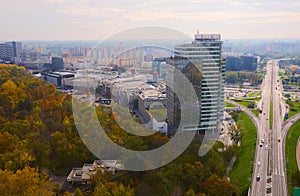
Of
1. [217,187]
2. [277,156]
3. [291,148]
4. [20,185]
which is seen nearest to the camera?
→ [20,185]

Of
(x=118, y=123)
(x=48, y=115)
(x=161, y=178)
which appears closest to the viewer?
(x=161, y=178)

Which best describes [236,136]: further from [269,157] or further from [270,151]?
Answer: [269,157]

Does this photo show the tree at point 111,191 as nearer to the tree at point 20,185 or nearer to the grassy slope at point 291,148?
the tree at point 20,185

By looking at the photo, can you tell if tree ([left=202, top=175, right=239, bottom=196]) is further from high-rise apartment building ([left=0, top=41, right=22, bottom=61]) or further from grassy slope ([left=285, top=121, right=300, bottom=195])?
high-rise apartment building ([left=0, top=41, right=22, bottom=61])

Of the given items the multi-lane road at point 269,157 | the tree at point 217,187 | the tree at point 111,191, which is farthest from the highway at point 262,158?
the tree at point 111,191

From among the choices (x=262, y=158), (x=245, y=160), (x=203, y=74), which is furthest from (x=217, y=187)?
(x=203, y=74)

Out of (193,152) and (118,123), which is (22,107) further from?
(193,152)

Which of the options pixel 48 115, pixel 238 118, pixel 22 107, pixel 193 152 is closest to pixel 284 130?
pixel 238 118

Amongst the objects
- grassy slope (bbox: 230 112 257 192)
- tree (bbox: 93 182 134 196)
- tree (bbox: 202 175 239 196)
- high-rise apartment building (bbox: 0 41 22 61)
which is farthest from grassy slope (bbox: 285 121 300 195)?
high-rise apartment building (bbox: 0 41 22 61)

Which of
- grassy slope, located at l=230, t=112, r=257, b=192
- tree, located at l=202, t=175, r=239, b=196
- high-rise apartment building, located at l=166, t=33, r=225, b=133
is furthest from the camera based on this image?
high-rise apartment building, located at l=166, t=33, r=225, b=133
